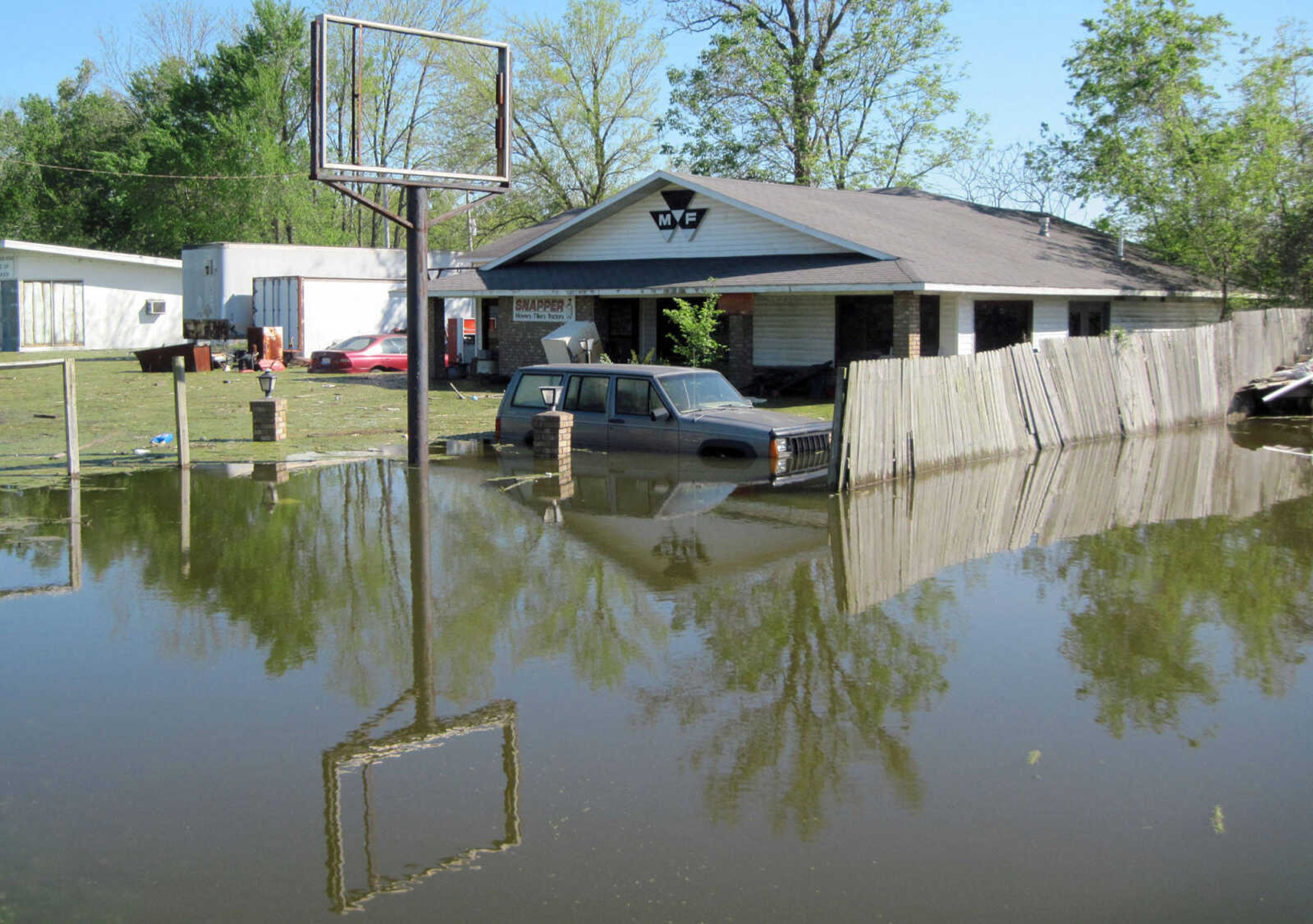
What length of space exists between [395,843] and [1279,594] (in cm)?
693

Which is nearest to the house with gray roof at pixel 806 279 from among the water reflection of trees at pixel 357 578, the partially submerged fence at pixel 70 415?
the water reflection of trees at pixel 357 578

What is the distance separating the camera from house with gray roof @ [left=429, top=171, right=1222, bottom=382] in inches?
904

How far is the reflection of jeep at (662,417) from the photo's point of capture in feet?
47.9

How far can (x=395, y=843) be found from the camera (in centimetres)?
484

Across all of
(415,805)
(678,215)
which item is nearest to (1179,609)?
(415,805)

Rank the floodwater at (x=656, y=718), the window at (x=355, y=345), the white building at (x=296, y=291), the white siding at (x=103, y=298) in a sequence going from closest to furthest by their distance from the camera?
the floodwater at (x=656, y=718) → the window at (x=355, y=345) → the white building at (x=296, y=291) → the white siding at (x=103, y=298)

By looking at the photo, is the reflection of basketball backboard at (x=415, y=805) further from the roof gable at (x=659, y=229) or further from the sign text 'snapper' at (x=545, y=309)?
the sign text 'snapper' at (x=545, y=309)

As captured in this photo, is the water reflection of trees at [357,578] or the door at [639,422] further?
the door at [639,422]

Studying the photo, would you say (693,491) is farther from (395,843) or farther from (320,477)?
(395,843)

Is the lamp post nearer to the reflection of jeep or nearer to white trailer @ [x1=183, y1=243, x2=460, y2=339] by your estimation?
the reflection of jeep

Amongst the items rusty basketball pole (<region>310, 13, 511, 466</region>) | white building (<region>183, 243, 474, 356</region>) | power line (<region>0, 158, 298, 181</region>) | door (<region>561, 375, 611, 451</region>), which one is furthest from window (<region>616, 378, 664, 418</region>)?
power line (<region>0, 158, 298, 181</region>)

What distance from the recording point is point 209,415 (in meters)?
21.2

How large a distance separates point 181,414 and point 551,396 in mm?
4504

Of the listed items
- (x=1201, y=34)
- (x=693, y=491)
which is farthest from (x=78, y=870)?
(x=1201, y=34)
